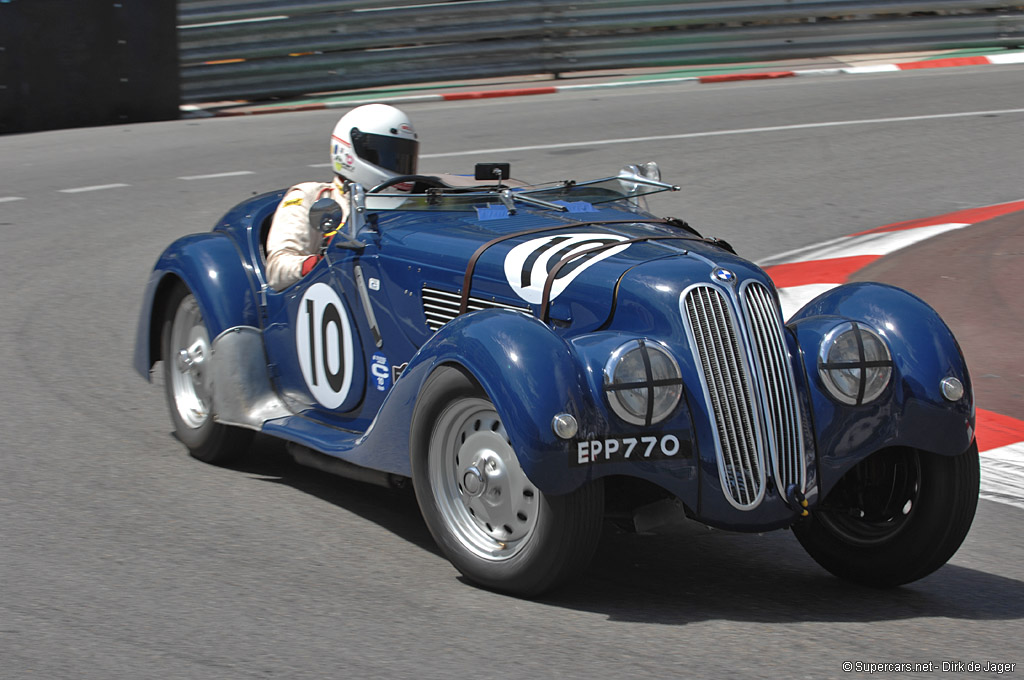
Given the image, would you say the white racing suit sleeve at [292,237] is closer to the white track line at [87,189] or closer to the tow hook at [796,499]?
the tow hook at [796,499]

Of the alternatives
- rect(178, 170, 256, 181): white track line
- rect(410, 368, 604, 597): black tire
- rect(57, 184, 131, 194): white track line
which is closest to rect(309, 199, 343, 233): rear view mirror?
rect(410, 368, 604, 597): black tire

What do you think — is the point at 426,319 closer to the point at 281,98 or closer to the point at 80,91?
the point at 80,91

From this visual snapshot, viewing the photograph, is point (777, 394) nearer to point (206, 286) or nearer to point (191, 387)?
point (206, 286)

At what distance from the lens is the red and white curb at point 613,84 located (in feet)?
53.0

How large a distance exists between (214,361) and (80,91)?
10.4 m

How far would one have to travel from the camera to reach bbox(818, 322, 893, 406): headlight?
420 centimetres

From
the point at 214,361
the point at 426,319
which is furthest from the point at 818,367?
the point at 214,361

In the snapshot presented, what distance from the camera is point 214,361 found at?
5629 millimetres

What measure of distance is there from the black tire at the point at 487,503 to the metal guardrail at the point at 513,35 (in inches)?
507

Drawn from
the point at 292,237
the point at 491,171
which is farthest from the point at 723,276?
the point at 292,237

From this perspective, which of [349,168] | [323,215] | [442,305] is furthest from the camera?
[349,168]

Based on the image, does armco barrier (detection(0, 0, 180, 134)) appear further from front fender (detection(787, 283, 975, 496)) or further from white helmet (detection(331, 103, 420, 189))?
front fender (detection(787, 283, 975, 496))

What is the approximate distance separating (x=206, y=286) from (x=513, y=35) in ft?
41.1

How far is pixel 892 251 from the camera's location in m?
8.87
